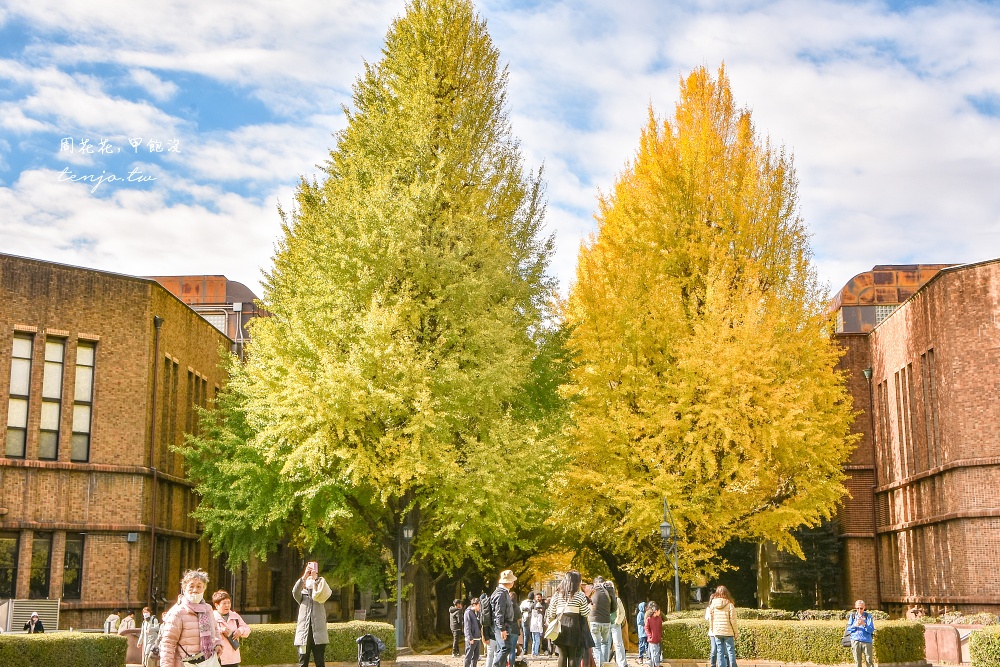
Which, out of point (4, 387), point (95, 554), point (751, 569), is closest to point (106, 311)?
point (4, 387)

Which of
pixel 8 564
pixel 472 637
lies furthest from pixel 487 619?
pixel 8 564

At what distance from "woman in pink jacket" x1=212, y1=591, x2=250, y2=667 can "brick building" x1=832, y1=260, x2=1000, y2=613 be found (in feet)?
72.4

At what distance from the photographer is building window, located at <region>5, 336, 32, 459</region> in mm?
28344

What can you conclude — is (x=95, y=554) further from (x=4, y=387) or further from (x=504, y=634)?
(x=504, y=634)

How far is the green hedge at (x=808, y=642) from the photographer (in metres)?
21.7

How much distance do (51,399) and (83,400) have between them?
839mm

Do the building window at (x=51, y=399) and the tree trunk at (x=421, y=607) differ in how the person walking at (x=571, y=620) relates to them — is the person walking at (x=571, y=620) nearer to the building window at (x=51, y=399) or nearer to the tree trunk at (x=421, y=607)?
the tree trunk at (x=421, y=607)

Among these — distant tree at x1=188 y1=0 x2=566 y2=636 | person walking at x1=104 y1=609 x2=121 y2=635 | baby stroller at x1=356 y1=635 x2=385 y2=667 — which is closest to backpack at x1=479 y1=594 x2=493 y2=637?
baby stroller at x1=356 y1=635 x2=385 y2=667

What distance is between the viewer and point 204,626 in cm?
942

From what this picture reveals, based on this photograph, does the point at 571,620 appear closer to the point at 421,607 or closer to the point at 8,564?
the point at 421,607

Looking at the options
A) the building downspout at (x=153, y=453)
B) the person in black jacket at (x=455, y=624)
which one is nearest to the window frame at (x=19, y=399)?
the building downspout at (x=153, y=453)

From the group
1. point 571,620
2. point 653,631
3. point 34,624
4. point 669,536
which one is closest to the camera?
point 571,620

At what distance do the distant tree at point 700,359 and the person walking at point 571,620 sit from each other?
39.1 feet

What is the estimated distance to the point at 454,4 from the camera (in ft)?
96.9
